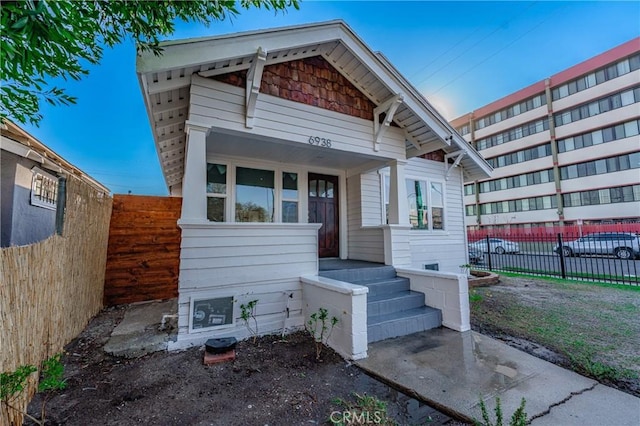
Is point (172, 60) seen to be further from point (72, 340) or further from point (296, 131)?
point (72, 340)

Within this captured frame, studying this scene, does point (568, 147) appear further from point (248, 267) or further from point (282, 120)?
point (248, 267)

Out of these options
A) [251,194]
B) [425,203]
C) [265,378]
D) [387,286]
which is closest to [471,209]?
[425,203]

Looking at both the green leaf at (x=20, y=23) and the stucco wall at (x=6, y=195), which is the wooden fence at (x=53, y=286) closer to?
the stucco wall at (x=6, y=195)

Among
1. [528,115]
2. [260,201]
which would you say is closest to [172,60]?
[260,201]

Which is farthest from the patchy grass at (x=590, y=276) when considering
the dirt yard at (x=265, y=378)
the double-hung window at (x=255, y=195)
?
the double-hung window at (x=255, y=195)

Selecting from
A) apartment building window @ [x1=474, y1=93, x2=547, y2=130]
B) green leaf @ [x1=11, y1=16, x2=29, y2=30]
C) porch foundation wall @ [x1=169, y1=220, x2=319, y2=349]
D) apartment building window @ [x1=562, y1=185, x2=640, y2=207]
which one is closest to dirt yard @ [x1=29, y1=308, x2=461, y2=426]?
porch foundation wall @ [x1=169, y1=220, x2=319, y2=349]

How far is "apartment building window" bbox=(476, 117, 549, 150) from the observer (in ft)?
79.7

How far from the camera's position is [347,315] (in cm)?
329

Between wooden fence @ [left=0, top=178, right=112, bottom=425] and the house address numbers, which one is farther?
the house address numbers

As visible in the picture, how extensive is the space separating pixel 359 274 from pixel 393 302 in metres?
0.77

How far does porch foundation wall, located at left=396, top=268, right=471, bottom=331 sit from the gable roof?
2877 mm

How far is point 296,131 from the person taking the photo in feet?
14.5

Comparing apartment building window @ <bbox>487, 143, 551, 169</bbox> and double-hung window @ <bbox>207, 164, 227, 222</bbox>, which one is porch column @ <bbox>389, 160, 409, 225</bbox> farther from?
apartment building window @ <bbox>487, 143, 551, 169</bbox>

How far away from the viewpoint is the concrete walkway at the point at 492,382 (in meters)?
2.15
